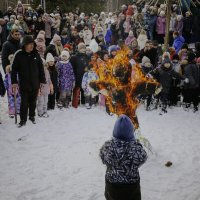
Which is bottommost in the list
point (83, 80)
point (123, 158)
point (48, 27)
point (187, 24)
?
point (123, 158)

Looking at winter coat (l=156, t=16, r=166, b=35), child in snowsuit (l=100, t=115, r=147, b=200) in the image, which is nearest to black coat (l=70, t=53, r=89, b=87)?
child in snowsuit (l=100, t=115, r=147, b=200)

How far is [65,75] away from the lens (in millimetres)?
9672

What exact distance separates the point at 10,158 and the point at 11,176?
2.53ft

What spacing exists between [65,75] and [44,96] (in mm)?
977

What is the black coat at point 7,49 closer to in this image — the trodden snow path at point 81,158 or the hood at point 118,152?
the trodden snow path at point 81,158

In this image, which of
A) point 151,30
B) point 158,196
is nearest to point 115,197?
point 158,196

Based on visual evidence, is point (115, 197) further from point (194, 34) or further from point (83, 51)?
point (194, 34)

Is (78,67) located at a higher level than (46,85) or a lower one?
higher

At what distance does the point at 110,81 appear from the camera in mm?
6340

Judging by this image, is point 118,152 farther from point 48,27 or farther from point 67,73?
point 48,27

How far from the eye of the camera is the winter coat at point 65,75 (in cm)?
967

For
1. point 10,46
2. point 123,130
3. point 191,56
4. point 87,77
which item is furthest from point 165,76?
point 123,130

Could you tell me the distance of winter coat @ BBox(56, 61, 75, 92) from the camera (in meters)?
9.67

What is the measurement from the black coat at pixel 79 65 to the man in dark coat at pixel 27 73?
189cm
